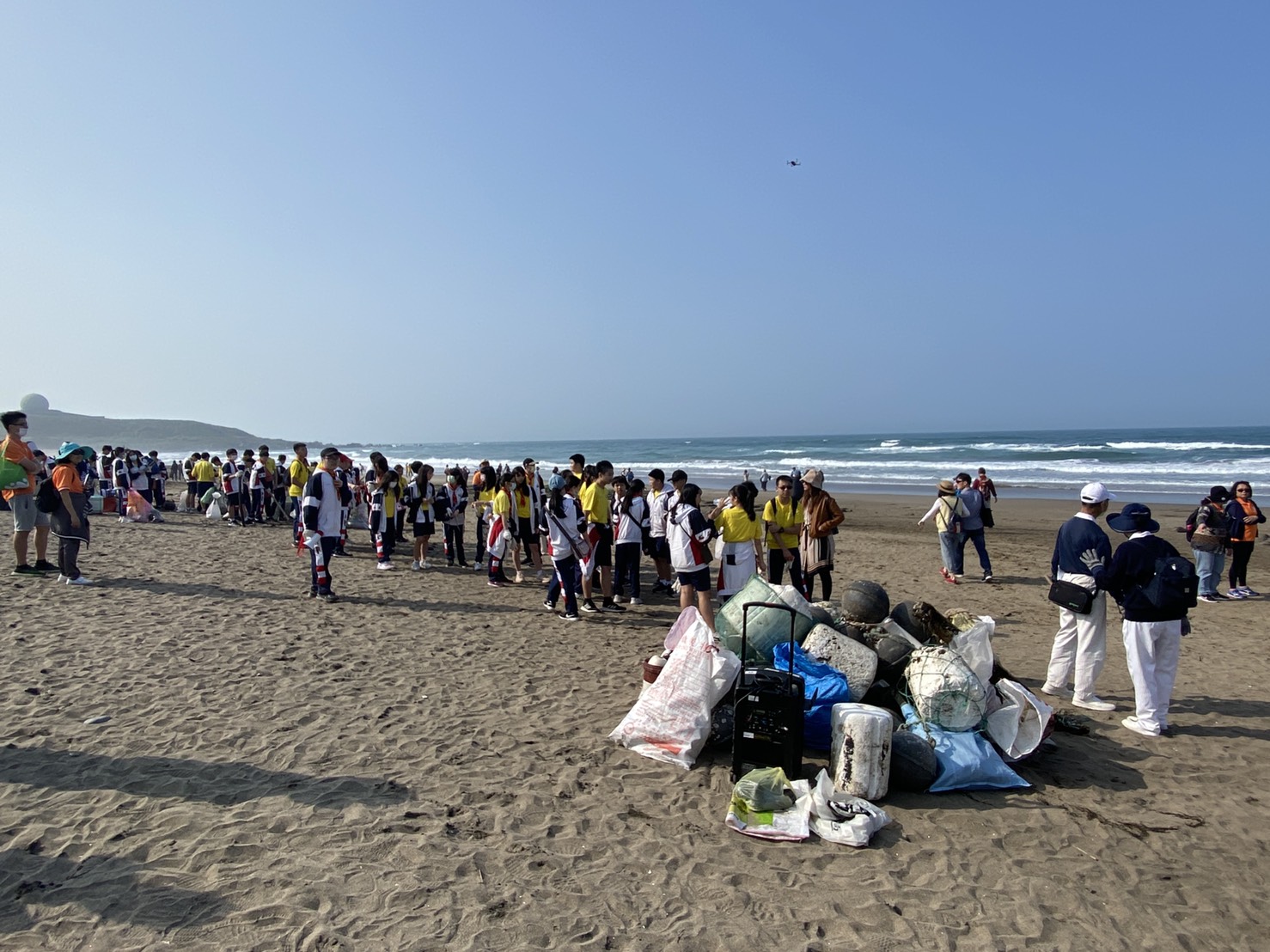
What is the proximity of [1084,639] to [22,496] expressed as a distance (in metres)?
12.0

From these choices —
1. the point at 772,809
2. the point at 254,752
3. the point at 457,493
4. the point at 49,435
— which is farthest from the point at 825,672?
the point at 49,435

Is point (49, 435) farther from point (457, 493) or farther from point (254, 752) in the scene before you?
point (254, 752)

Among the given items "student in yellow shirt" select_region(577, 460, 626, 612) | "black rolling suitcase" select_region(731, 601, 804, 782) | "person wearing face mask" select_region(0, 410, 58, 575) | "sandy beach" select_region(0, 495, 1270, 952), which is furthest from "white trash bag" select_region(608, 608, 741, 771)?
"person wearing face mask" select_region(0, 410, 58, 575)

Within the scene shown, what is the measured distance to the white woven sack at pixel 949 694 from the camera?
4.93m

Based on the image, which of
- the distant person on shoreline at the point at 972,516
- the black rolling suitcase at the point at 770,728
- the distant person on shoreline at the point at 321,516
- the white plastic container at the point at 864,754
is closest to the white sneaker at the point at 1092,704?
the white plastic container at the point at 864,754

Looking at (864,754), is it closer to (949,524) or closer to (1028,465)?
(949,524)

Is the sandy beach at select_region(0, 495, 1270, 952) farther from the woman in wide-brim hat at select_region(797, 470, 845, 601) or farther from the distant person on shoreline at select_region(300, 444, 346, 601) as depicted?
the woman in wide-brim hat at select_region(797, 470, 845, 601)

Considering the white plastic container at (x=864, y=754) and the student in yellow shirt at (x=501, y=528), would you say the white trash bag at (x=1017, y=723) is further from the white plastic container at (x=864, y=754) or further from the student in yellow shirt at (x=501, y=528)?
the student in yellow shirt at (x=501, y=528)

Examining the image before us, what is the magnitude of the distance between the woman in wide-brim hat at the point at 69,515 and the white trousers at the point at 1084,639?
1105 centimetres

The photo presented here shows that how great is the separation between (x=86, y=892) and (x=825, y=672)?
14.1 feet

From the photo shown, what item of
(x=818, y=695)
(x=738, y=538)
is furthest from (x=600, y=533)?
(x=818, y=695)

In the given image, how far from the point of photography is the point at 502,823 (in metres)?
4.11

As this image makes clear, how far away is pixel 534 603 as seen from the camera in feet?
32.0

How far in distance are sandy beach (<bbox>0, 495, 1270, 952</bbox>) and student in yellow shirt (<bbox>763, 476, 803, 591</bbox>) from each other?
8.29 feet
